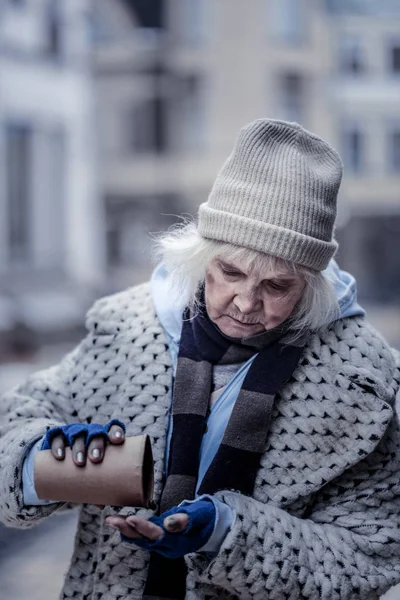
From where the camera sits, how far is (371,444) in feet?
5.32

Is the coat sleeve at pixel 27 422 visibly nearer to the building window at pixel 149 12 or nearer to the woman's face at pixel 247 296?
the woman's face at pixel 247 296

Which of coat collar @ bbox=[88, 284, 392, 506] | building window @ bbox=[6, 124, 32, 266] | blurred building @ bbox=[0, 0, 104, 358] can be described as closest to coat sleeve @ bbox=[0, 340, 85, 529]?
coat collar @ bbox=[88, 284, 392, 506]

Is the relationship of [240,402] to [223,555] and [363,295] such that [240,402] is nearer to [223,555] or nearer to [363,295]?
[223,555]

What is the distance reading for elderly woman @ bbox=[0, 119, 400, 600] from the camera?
1.57 m

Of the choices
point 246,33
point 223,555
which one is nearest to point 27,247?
point 246,33

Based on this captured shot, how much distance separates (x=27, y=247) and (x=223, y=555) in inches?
462

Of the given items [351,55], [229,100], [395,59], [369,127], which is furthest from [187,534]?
[395,59]

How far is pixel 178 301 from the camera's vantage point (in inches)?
68.5

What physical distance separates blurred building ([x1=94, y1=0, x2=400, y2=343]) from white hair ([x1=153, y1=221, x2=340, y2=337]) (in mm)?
19196

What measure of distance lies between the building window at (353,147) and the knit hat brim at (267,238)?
21101mm

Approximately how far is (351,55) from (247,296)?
22.0m

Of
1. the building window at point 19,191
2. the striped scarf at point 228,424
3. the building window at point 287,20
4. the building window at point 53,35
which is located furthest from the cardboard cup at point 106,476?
the building window at point 287,20

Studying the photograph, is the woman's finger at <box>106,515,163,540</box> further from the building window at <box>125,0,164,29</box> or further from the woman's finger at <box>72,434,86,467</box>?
the building window at <box>125,0,164,29</box>

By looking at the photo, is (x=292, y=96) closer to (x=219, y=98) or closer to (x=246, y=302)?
(x=219, y=98)
